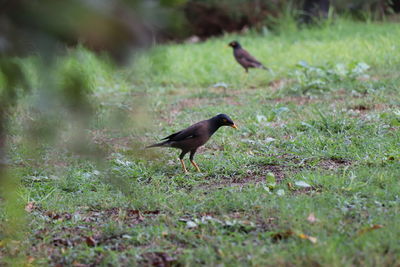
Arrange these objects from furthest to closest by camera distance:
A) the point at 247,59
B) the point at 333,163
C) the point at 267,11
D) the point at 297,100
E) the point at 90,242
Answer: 1. the point at 267,11
2. the point at 247,59
3. the point at 297,100
4. the point at 333,163
5. the point at 90,242

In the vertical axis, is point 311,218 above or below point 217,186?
above

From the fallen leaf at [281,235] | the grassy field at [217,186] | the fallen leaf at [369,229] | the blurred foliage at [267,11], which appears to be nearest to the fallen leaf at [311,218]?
the grassy field at [217,186]

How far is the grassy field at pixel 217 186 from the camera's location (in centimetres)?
225

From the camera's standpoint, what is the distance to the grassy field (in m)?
2.25

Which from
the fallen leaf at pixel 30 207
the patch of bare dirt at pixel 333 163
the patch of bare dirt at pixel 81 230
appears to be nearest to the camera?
the patch of bare dirt at pixel 81 230

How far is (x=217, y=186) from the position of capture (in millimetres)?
5305

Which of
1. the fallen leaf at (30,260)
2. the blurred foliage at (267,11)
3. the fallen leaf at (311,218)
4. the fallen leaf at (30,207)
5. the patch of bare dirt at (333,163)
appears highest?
the fallen leaf at (311,218)

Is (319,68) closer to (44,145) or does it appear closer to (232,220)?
(232,220)

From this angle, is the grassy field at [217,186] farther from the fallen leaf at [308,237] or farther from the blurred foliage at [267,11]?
the blurred foliage at [267,11]

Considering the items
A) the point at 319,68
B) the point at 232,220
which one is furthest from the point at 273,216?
the point at 319,68

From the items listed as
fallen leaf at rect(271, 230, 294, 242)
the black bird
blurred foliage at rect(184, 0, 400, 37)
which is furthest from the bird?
blurred foliage at rect(184, 0, 400, 37)

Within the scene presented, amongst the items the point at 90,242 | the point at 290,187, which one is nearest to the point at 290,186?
the point at 290,187

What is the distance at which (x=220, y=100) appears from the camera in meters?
9.73

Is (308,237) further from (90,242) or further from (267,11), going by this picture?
(267,11)
